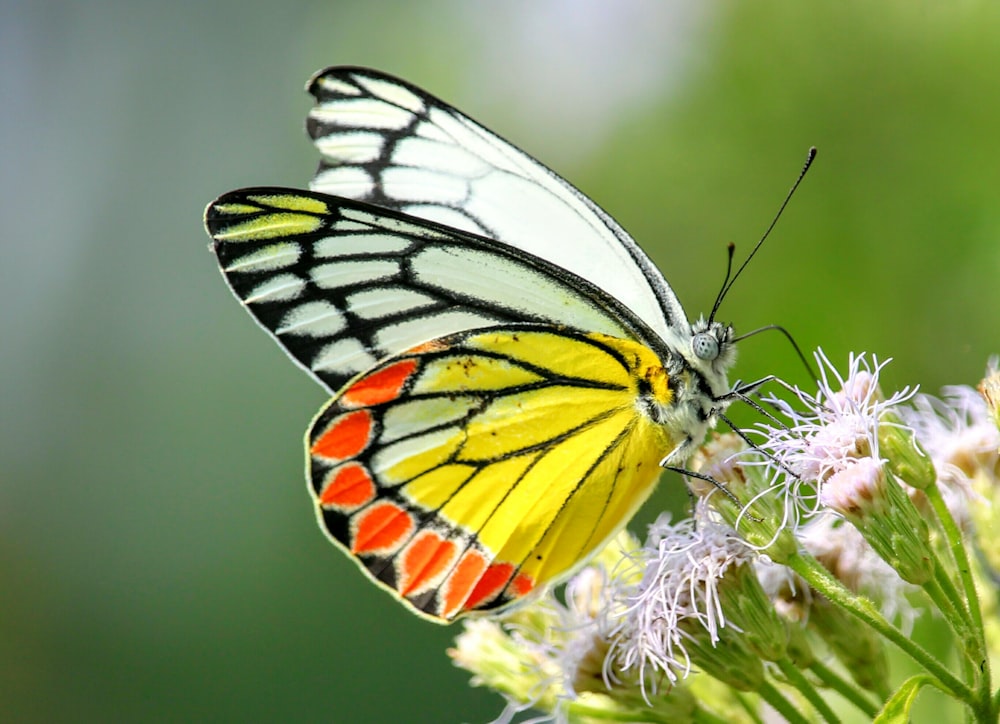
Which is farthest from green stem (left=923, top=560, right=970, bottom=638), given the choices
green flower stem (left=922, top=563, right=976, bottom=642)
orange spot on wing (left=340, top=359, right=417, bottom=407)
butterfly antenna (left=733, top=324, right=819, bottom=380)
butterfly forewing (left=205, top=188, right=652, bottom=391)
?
orange spot on wing (left=340, top=359, right=417, bottom=407)

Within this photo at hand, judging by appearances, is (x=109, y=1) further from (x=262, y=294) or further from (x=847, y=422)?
(x=847, y=422)

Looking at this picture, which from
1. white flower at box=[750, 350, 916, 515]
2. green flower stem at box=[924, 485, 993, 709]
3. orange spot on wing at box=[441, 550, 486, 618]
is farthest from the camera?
orange spot on wing at box=[441, 550, 486, 618]

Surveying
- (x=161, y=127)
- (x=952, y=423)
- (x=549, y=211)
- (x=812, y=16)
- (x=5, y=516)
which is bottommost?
(x=5, y=516)

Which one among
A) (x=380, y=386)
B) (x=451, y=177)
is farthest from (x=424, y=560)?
(x=451, y=177)

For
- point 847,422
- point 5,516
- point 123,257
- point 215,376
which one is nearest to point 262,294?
Result: point 847,422

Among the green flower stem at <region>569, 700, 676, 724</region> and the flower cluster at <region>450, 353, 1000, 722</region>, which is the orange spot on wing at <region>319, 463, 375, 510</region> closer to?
the flower cluster at <region>450, 353, 1000, 722</region>
